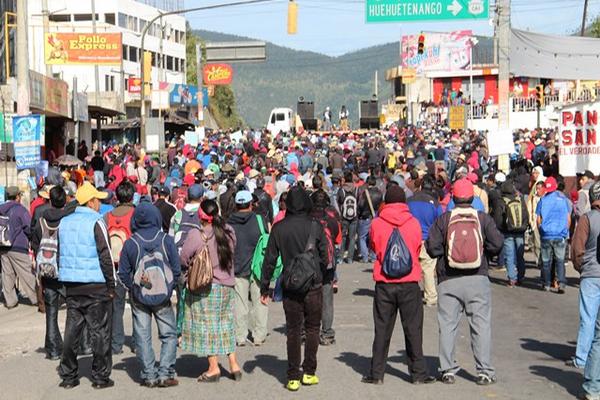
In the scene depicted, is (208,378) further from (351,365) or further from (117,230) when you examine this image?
(117,230)

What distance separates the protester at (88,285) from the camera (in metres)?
9.91

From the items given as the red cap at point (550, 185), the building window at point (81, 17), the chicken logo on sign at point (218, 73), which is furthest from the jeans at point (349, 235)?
the building window at point (81, 17)

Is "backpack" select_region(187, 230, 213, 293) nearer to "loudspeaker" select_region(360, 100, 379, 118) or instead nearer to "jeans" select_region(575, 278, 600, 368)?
"jeans" select_region(575, 278, 600, 368)

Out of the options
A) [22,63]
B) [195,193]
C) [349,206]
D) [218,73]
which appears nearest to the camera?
[195,193]

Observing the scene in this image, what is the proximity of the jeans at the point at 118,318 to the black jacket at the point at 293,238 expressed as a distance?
2.38 meters

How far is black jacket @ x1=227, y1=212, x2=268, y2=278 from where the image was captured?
456 inches

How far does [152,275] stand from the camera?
9633mm

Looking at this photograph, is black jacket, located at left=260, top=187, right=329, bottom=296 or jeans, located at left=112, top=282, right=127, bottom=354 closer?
black jacket, located at left=260, top=187, right=329, bottom=296

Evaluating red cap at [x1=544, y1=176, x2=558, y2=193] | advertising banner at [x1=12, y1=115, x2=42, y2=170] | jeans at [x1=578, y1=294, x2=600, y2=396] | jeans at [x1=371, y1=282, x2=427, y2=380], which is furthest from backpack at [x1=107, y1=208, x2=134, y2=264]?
advertising banner at [x1=12, y1=115, x2=42, y2=170]

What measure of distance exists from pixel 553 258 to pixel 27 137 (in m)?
9.71

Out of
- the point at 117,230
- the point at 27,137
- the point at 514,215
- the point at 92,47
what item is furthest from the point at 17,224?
the point at 92,47

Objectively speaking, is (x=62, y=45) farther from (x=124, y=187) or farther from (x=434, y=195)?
(x=124, y=187)

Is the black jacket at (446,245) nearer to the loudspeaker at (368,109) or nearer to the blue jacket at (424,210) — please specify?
the blue jacket at (424,210)

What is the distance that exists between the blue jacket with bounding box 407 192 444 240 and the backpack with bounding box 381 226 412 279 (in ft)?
17.2
